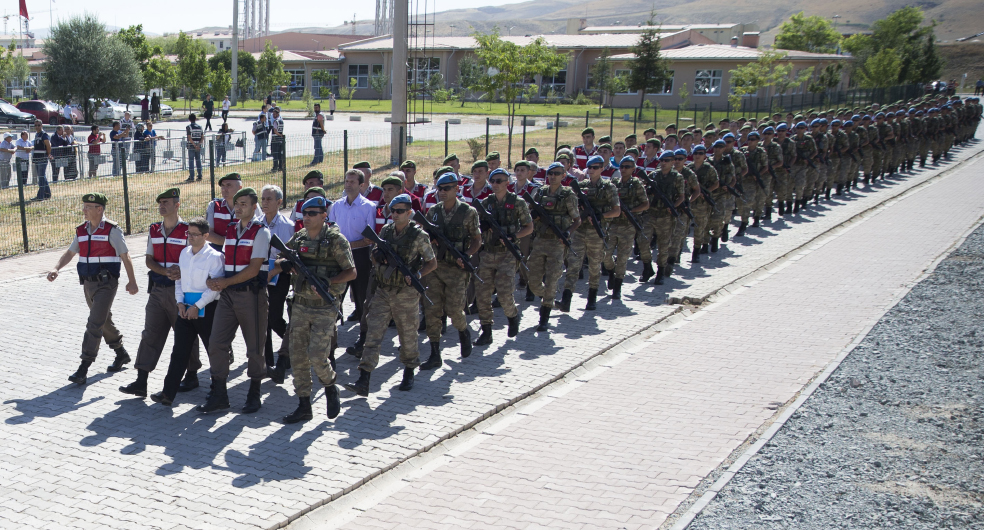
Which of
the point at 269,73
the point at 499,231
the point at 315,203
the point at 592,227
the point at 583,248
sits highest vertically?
the point at 269,73

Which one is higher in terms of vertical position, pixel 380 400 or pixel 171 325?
pixel 171 325

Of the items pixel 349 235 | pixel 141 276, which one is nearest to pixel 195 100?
pixel 141 276

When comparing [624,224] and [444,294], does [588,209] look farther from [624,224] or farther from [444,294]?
[444,294]

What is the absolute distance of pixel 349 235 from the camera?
28.7ft

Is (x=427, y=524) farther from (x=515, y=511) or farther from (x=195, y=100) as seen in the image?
(x=195, y=100)

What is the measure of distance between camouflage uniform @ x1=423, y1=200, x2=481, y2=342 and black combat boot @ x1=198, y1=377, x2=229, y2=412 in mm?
2184

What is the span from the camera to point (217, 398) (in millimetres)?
7055

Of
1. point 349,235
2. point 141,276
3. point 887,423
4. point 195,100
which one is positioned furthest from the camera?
point 195,100

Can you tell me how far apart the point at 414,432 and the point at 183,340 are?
219cm

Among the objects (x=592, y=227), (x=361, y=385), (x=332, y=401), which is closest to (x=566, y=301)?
(x=592, y=227)

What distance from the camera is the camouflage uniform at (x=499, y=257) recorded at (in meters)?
9.09

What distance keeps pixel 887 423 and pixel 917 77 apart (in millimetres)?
56441

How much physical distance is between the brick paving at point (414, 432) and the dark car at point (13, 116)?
93.1 feet

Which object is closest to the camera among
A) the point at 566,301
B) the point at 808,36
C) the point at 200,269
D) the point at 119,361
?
the point at 200,269
